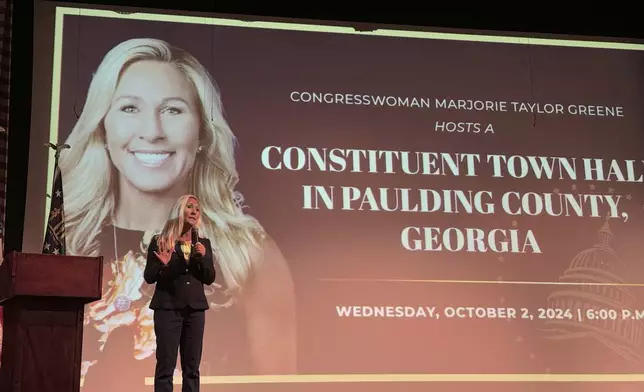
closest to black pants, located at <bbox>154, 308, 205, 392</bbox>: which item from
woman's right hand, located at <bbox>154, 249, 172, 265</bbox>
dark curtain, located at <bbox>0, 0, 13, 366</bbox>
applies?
woman's right hand, located at <bbox>154, 249, 172, 265</bbox>

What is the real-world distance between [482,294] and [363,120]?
1220mm

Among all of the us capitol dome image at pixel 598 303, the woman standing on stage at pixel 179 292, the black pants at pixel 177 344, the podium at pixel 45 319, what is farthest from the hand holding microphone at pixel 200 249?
the us capitol dome image at pixel 598 303

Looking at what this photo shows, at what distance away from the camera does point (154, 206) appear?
4.23 metres

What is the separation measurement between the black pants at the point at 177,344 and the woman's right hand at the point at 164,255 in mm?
180

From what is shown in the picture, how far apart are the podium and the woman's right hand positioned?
1.14 feet

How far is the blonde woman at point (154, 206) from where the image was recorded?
158 inches

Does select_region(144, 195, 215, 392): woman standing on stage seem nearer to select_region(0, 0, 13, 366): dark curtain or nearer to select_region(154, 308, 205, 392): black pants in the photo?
select_region(154, 308, 205, 392): black pants

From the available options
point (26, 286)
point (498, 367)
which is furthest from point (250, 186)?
point (26, 286)

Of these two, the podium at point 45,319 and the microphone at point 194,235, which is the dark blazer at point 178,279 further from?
the podium at point 45,319

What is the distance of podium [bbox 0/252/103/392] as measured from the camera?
7.62ft

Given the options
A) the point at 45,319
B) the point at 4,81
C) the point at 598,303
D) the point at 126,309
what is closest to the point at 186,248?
the point at 45,319

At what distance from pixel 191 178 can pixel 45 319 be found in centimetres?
197

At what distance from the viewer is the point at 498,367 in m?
4.18

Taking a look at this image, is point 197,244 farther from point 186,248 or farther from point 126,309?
point 126,309
